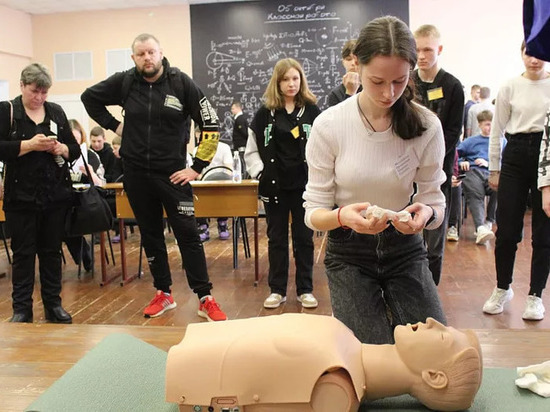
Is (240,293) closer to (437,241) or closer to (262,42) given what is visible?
(437,241)

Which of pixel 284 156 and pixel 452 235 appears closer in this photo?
pixel 284 156

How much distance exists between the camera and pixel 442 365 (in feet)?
3.74

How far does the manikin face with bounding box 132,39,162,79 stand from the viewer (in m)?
2.97

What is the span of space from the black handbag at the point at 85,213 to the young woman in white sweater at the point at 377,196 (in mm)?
2223

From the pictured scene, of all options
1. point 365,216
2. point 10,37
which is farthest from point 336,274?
point 10,37

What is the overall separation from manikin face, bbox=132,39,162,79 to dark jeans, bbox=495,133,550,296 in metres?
1.90

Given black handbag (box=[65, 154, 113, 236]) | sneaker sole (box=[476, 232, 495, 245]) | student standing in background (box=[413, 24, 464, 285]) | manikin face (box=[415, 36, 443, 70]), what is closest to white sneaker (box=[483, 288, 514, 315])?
student standing in background (box=[413, 24, 464, 285])

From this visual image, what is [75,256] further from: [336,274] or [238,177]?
[336,274]

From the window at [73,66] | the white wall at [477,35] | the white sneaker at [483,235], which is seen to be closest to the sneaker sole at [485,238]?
the white sneaker at [483,235]

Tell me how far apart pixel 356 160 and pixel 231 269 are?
306 centimetres

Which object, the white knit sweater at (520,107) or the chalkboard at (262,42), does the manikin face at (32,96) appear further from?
the chalkboard at (262,42)

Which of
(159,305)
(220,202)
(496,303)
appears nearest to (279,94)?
(220,202)

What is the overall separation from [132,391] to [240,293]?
2550 mm

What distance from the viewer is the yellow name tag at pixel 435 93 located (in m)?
2.98
